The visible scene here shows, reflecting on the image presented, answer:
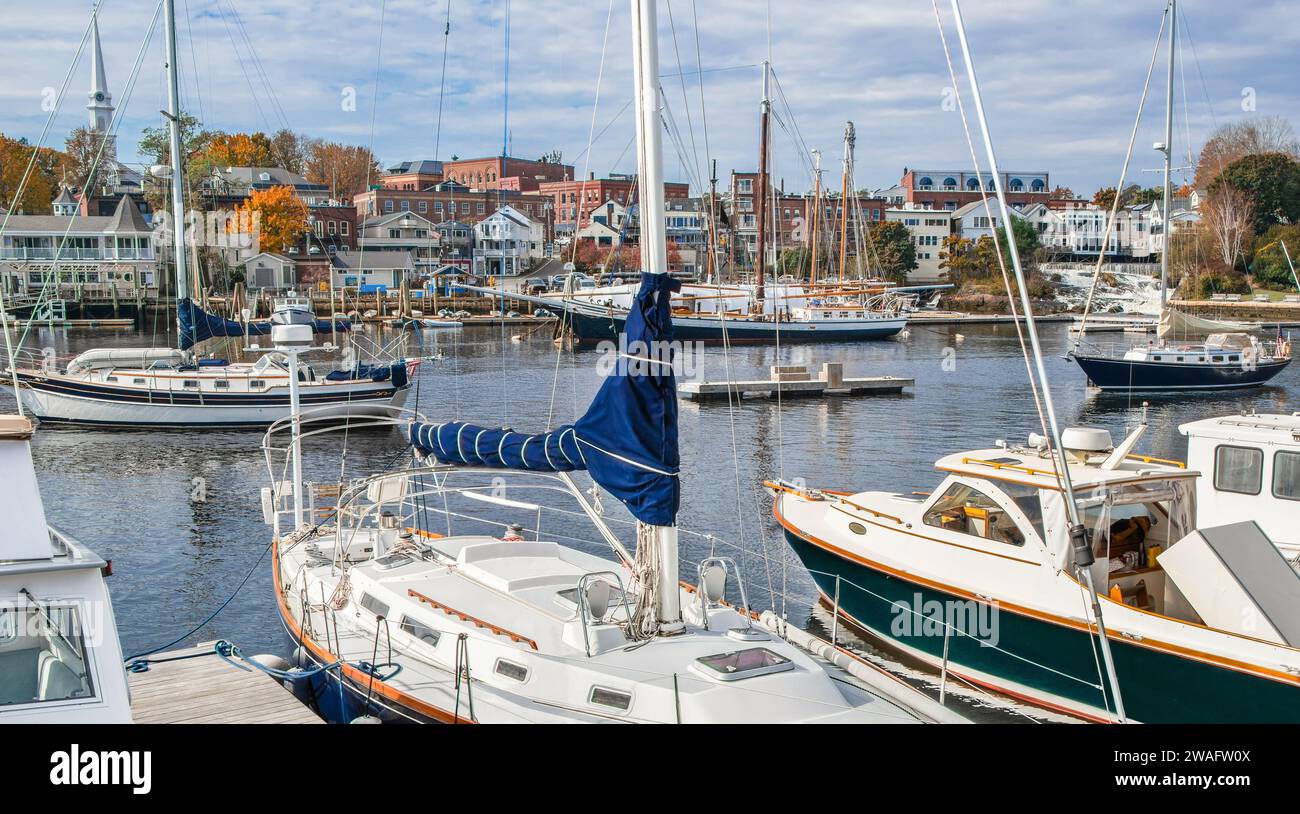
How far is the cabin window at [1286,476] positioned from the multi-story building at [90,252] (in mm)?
92612

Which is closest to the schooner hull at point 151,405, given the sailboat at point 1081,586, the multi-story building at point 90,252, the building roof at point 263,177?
the sailboat at point 1081,586

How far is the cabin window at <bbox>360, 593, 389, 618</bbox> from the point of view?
474 inches

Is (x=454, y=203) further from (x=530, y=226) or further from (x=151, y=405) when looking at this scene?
(x=151, y=405)

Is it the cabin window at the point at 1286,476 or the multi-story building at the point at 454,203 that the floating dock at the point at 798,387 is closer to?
the cabin window at the point at 1286,476

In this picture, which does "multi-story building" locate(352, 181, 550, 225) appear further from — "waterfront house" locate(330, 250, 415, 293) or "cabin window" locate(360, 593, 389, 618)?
"cabin window" locate(360, 593, 389, 618)

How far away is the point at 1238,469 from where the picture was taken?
14672mm

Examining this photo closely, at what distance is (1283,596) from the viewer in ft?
38.5

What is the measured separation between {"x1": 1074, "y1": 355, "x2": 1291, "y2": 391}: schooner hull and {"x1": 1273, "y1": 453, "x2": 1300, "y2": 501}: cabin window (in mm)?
32682

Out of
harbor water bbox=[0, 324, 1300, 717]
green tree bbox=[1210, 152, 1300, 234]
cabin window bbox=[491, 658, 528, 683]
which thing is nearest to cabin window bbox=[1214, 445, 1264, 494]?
harbor water bbox=[0, 324, 1300, 717]

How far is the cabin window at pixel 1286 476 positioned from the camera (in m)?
14.2

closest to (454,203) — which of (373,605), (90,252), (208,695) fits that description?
(90,252)

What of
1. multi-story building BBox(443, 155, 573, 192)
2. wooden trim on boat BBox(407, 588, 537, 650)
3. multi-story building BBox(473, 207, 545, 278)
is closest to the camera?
wooden trim on boat BBox(407, 588, 537, 650)

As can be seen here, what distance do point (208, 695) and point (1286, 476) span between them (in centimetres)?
1336
